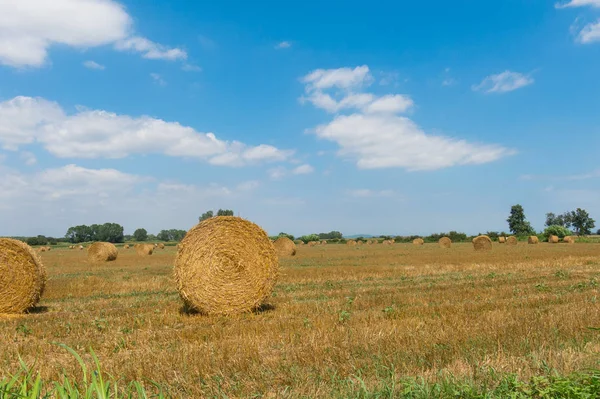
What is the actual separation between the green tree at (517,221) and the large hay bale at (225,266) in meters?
120

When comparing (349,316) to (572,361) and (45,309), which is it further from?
(45,309)

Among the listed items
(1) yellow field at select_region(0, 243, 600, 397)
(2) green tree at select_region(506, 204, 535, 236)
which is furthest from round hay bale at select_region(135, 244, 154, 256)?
(2) green tree at select_region(506, 204, 535, 236)

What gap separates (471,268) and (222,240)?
49.9ft

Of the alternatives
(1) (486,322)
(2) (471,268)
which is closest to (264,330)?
(1) (486,322)

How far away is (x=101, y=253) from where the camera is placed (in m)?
34.9

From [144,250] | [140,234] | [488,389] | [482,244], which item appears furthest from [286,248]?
[140,234]

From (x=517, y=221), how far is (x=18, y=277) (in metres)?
126

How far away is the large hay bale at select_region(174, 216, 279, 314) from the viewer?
1185 centimetres

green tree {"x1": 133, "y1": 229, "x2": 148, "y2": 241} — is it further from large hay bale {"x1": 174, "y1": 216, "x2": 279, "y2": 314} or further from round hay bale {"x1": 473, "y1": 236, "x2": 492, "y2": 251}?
large hay bale {"x1": 174, "y1": 216, "x2": 279, "y2": 314}

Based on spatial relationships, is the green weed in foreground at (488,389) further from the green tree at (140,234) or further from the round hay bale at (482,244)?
the green tree at (140,234)

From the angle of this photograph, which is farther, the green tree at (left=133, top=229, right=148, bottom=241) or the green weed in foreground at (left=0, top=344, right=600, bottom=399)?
the green tree at (left=133, top=229, right=148, bottom=241)

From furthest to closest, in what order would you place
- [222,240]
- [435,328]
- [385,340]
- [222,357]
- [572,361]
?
1. [222,240]
2. [435,328]
3. [385,340]
4. [222,357]
5. [572,361]

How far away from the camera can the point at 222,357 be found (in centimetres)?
654

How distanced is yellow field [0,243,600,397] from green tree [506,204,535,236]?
373ft
